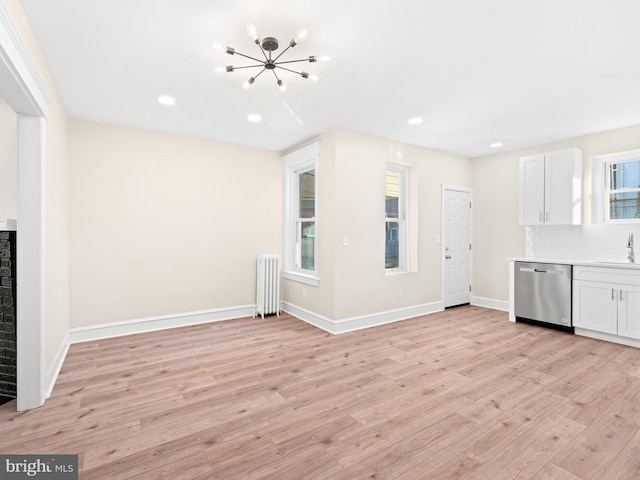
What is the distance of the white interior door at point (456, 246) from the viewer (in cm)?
562

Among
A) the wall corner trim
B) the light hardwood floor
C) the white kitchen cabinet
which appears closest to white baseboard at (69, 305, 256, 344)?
the light hardwood floor

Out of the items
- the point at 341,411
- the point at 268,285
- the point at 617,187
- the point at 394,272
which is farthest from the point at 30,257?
the point at 617,187

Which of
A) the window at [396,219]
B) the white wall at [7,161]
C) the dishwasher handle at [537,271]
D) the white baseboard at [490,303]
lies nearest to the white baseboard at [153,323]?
the white wall at [7,161]

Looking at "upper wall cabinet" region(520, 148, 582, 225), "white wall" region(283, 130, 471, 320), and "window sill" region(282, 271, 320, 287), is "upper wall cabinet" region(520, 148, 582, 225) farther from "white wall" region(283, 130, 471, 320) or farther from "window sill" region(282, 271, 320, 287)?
"window sill" region(282, 271, 320, 287)

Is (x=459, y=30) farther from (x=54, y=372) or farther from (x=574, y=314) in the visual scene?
(x=54, y=372)

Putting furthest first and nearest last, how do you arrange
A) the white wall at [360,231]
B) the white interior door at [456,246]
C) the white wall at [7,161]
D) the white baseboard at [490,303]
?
the white interior door at [456,246]
the white baseboard at [490,303]
the white wall at [360,231]
the white wall at [7,161]

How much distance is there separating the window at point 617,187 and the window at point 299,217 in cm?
390

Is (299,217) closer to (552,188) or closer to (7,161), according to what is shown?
(7,161)

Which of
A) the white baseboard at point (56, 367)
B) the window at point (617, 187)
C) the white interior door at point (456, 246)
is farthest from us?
the white interior door at point (456, 246)

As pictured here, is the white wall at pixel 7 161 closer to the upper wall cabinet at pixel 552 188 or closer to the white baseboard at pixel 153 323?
the white baseboard at pixel 153 323

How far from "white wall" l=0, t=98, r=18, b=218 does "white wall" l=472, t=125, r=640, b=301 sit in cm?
635

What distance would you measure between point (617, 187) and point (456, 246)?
2.25 meters

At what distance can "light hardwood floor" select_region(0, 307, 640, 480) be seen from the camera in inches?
73.3

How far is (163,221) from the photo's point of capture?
14.6 feet
